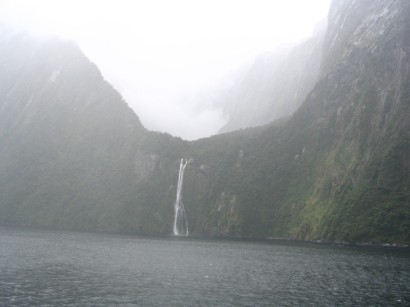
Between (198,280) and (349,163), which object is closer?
(198,280)

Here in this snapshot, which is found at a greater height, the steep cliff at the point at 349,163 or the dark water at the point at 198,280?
the steep cliff at the point at 349,163

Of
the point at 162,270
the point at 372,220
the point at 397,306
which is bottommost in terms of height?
the point at 397,306

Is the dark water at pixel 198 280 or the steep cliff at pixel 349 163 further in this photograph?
the steep cliff at pixel 349 163

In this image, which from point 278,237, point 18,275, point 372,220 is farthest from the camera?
point 278,237

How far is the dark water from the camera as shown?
1729 inches

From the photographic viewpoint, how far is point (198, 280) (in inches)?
2216

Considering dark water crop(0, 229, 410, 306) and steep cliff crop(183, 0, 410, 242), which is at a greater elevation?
steep cliff crop(183, 0, 410, 242)

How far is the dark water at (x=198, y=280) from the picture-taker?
43.9 meters

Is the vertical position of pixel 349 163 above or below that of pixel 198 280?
above

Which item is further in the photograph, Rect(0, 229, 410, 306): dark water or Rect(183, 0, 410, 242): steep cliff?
Rect(183, 0, 410, 242): steep cliff

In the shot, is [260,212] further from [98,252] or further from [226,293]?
[226,293]

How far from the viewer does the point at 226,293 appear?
48.2 meters

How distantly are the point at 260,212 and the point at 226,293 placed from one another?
438 ft

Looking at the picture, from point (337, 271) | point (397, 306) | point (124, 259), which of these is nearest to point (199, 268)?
point (124, 259)
